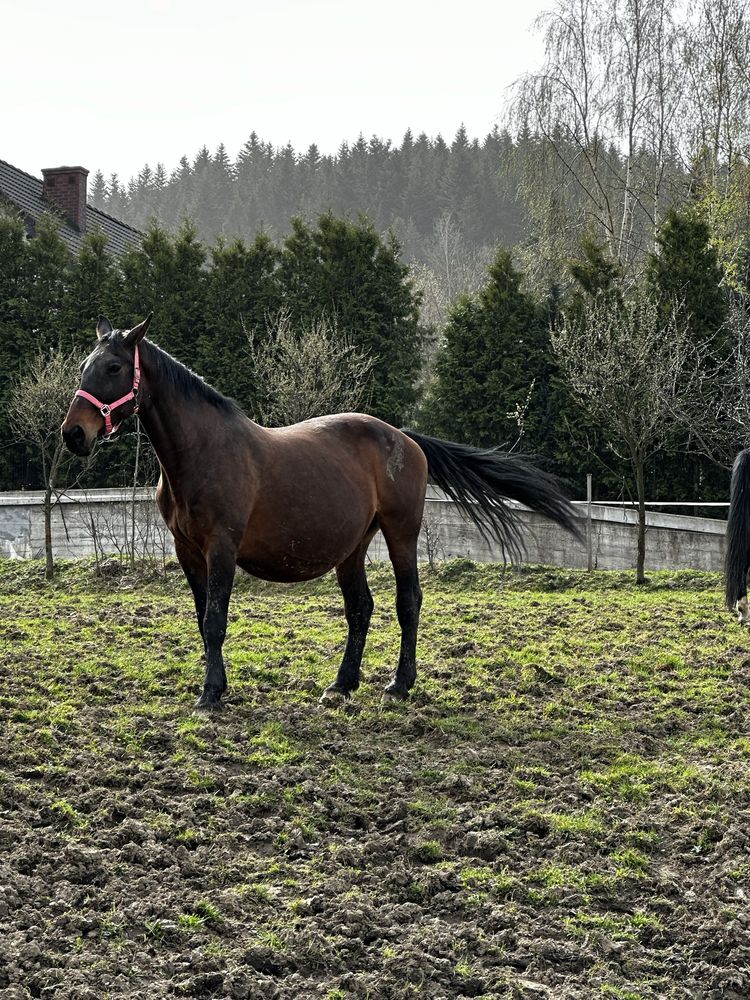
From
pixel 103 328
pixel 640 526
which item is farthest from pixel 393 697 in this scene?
pixel 640 526

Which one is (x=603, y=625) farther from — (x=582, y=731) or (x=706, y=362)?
(x=706, y=362)

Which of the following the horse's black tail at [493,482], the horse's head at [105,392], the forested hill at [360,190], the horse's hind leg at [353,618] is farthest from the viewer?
the forested hill at [360,190]

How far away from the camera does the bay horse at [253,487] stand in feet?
20.2

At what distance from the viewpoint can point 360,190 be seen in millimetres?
68938

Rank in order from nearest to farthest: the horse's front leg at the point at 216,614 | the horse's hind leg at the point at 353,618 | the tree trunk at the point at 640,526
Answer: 1. the horse's front leg at the point at 216,614
2. the horse's hind leg at the point at 353,618
3. the tree trunk at the point at 640,526

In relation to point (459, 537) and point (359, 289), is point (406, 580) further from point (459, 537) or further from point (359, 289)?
point (359, 289)

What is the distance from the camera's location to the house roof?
25.6m

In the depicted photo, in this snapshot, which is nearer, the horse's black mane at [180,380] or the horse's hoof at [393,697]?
the horse's black mane at [180,380]

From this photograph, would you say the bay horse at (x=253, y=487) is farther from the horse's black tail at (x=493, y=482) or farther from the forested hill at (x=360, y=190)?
the forested hill at (x=360, y=190)

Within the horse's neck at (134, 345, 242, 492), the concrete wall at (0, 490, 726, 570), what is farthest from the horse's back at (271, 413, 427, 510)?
the concrete wall at (0, 490, 726, 570)

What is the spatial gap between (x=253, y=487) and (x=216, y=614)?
810mm

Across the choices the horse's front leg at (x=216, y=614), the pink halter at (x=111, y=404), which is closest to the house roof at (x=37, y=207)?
the pink halter at (x=111, y=404)

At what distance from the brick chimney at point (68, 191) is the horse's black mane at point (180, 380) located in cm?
2283

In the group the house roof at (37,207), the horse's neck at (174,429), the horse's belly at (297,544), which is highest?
the house roof at (37,207)
